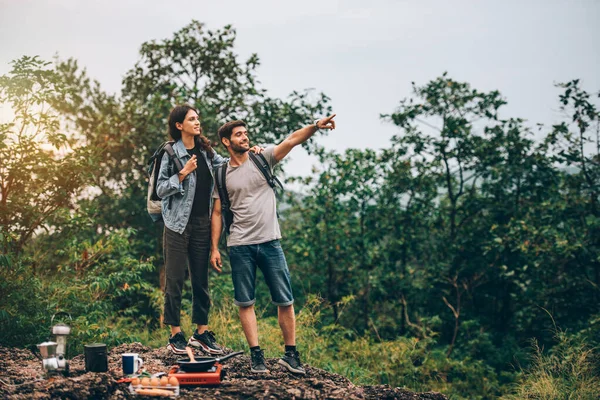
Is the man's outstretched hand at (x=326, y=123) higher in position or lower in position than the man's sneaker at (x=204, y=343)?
higher

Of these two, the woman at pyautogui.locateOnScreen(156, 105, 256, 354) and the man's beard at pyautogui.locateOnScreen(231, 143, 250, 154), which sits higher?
the man's beard at pyautogui.locateOnScreen(231, 143, 250, 154)

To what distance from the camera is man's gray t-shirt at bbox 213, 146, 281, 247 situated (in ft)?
12.9

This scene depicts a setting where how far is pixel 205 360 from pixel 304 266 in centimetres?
634

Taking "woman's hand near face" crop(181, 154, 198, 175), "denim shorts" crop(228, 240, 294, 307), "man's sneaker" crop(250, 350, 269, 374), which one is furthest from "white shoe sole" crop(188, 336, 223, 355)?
"woman's hand near face" crop(181, 154, 198, 175)

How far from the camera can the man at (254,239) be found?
3.94 metres

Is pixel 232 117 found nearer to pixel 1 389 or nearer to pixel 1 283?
pixel 1 283

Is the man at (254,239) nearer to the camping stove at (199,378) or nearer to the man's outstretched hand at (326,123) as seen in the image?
the man's outstretched hand at (326,123)

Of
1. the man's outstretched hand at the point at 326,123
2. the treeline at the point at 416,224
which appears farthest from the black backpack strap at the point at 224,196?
the treeline at the point at 416,224

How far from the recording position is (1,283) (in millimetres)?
5035

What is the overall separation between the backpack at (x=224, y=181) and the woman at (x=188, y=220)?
0.21 m

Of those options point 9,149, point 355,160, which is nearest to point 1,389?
point 9,149

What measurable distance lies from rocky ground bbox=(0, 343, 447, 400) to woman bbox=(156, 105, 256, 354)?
355 millimetres

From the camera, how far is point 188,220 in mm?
4242

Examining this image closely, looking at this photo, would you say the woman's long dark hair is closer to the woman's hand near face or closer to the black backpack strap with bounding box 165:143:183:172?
the black backpack strap with bounding box 165:143:183:172
